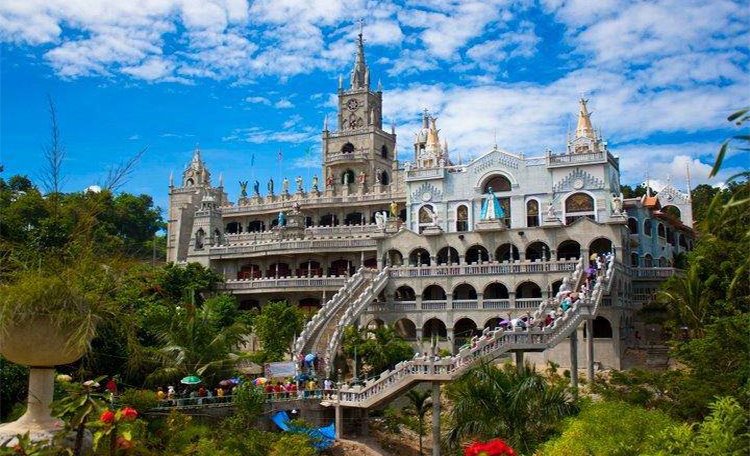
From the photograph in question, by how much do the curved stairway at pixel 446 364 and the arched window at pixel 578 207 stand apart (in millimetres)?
17641

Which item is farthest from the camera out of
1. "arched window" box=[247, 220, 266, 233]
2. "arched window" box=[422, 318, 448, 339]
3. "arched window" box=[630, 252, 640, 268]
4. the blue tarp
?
"arched window" box=[247, 220, 266, 233]

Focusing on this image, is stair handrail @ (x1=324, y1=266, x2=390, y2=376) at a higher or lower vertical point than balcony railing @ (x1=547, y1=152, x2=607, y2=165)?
lower

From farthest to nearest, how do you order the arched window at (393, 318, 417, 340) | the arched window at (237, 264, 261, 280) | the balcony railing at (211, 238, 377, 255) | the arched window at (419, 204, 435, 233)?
1. the arched window at (237, 264, 261, 280)
2. the balcony railing at (211, 238, 377, 255)
3. the arched window at (419, 204, 435, 233)
4. the arched window at (393, 318, 417, 340)

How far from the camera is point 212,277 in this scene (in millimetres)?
59844

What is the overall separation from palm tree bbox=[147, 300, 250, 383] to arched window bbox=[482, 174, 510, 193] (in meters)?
24.2

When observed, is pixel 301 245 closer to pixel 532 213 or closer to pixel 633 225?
pixel 532 213

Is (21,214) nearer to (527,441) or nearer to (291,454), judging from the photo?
(291,454)

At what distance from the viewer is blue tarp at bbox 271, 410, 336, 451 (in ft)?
101

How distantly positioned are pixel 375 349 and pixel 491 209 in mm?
15860

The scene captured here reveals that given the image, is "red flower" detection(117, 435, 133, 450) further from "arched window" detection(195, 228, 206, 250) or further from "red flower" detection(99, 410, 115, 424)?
"arched window" detection(195, 228, 206, 250)

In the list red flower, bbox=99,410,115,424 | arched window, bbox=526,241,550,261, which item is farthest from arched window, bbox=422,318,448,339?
red flower, bbox=99,410,115,424

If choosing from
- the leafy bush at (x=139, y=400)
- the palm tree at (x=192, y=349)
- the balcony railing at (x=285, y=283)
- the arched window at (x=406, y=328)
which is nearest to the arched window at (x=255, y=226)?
the balcony railing at (x=285, y=283)

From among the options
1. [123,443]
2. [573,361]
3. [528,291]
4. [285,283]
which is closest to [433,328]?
[528,291]

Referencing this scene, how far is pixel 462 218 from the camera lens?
55.9m
